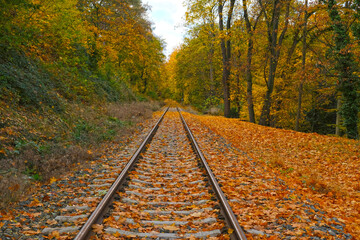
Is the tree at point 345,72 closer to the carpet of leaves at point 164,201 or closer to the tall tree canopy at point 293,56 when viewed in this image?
the tall tree canopy at point 293,56

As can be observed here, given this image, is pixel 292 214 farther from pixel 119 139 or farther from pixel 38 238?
pixel 119 139

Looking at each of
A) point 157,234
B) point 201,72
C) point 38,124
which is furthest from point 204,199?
point 201,72

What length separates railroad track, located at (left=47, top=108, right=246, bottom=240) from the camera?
3.68 metres

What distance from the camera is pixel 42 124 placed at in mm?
8016

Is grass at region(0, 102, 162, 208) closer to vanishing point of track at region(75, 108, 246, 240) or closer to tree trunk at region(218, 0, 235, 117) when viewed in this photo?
vanishing point of track at region(75, 108, 246, 240)

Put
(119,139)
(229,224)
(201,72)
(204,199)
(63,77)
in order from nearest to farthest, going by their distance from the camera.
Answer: (229,224) < (204,199) < (119,139) < (63,77) < (201,72)

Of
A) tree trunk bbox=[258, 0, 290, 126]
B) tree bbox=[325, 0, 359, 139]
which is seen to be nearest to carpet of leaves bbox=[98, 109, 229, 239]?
tree bbox=[325, 0, 359, 139]

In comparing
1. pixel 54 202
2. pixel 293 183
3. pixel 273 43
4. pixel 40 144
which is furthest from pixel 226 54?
pixel 54 202

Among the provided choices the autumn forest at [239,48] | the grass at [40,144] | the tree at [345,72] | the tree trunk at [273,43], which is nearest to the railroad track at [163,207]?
the grass at [40,144]

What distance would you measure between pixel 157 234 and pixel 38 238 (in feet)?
5.44

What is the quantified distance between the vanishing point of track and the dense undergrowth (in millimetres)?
1750

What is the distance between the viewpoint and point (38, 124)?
7828 mm

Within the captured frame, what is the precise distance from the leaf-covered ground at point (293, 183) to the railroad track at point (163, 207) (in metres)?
0.39

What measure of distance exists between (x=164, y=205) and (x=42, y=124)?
5.47m
